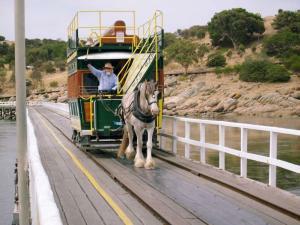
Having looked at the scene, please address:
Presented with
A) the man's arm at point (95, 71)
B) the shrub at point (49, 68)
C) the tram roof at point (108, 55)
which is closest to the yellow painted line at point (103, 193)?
the man's arm at point (95, 71)

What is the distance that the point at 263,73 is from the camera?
72.7 m

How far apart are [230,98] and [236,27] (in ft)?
167

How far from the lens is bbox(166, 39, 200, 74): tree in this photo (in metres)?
94.3

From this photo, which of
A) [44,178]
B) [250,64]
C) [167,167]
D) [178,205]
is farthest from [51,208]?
[250,64]

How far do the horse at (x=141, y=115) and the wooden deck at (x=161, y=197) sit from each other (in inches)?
15.1

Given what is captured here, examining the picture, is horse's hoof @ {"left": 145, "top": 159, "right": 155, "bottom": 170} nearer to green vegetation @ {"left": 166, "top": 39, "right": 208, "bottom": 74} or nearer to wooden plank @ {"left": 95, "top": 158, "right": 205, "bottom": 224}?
wooden plank @ {"left": 95, "top": 158, "right": 205, "bottom": 224}

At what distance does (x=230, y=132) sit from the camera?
1575 inches

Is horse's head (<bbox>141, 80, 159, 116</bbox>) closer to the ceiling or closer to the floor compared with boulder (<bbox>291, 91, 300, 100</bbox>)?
closer to the ceiling

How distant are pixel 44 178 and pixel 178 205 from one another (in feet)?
10.1

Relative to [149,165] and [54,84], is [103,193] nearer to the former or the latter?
[149,165]

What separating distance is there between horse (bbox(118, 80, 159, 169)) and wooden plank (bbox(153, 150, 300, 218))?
92cm

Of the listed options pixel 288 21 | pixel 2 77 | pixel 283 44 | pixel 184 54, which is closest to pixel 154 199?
pixel 184 54

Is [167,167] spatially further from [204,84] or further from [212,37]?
[212,37]

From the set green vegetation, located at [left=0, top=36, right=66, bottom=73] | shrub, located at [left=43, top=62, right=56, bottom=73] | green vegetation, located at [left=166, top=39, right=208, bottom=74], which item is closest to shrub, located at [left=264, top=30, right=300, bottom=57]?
green vegetation, located at [left=166, top=39, right=208, bottom=74]
